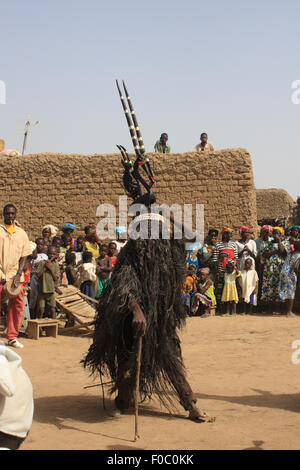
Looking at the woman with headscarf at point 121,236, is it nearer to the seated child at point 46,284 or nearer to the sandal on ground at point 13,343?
the seated child at point 46,284

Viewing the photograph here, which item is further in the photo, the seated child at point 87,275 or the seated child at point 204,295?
the seated child at point 204,295

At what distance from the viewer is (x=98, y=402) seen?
5520mm

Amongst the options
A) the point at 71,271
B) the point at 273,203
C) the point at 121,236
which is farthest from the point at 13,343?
the point at 273,203

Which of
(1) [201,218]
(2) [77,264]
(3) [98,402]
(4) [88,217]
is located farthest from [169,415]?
(4) [88,217]

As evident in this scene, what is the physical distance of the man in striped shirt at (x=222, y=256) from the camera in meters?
11.4

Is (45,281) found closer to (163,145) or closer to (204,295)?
(204,295)

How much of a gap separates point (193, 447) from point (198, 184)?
966 cm

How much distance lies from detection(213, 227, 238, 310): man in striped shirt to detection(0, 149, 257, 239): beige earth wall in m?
1.53

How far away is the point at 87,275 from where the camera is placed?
34.7 feet

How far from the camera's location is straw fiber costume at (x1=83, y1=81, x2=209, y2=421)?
15.9 ft

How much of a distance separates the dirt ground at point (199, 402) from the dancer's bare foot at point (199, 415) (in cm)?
6

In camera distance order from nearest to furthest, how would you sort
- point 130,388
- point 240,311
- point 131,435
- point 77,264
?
1. point 131,435
2. point 130,388
3. point 77,264
4. point 240,311

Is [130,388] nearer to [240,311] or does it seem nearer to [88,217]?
[240,311]

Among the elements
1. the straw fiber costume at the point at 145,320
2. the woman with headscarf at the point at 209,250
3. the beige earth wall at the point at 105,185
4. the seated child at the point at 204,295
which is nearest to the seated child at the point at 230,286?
the seated child at the point at 204,295
